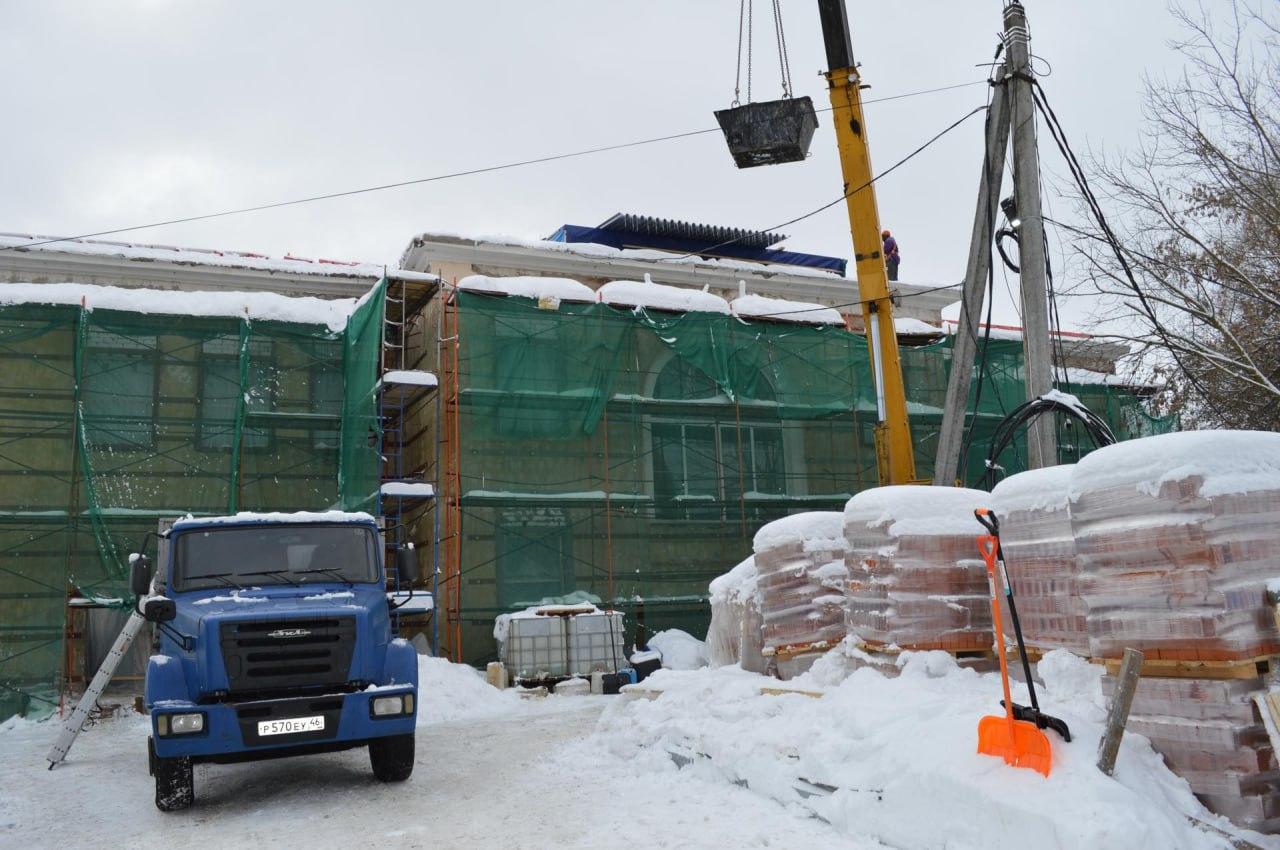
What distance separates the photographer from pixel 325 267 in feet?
66.7

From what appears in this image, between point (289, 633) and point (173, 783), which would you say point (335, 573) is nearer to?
point (289, 633)

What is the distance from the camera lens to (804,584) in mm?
9523

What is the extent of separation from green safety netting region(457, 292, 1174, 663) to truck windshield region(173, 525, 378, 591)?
8.23 metres

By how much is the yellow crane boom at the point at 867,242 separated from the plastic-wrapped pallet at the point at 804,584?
3651 millimetres

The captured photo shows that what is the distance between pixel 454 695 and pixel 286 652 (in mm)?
6513

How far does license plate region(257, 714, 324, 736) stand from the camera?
24.8 feet

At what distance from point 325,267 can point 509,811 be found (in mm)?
15285

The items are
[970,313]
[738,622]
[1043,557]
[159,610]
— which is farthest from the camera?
[970,313]

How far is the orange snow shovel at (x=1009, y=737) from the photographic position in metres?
5.02

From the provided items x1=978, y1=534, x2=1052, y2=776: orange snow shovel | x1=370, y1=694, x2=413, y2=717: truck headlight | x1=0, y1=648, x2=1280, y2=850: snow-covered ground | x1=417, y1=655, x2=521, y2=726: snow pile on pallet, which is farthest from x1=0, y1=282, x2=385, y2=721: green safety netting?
x1=978, y1=534, x2=1052, y2=776: orange snow shovel

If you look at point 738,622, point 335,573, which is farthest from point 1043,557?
point 335,573

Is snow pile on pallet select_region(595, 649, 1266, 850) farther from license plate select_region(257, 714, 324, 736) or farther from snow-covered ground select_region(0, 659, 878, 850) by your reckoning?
license plate select_region(257, 714, 324, 736)

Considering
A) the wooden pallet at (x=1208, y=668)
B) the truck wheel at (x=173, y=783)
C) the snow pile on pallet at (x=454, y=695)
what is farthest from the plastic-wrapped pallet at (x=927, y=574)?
the snow pile on pallet at (x=454, y=695)

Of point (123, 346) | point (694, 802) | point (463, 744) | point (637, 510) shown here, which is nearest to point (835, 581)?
point (694, 802)
